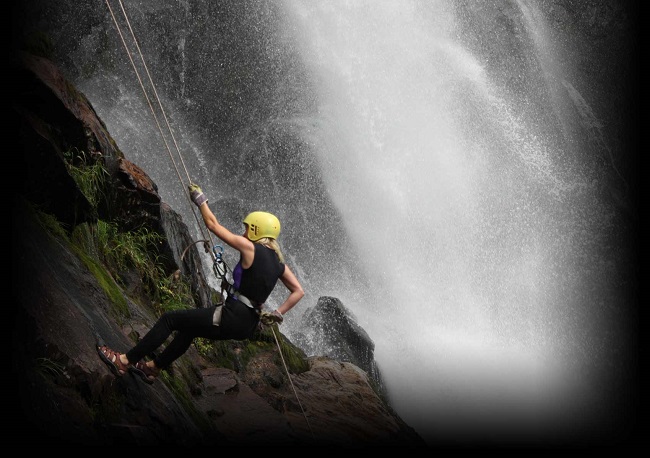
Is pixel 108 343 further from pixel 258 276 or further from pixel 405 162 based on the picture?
pixel 405 162

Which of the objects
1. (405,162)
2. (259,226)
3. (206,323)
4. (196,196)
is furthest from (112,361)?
(405,162)

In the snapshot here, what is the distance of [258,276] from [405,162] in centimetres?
1752

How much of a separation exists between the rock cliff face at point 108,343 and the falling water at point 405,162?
35.6 feet

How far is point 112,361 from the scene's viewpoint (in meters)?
5.10

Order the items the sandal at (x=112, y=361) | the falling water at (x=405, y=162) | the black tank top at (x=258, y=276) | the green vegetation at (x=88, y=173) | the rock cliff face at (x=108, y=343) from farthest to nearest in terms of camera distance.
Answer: the falling water at (x=405, y=162) → the green vegetation at (x=88, y=173) → the black tank top at (x=258, y=276) → the sandal at (x=112, y=361) → the rock cliff face at (x=108, y=343)

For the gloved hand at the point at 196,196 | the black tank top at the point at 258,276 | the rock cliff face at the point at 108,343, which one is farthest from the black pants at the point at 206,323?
the gloved hand at the point at 196,196

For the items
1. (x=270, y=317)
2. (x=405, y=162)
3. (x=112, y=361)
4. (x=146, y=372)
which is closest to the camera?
(x=112, y=361)

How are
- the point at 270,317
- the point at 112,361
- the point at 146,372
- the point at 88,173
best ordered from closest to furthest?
the point at 112,361 < the point at 146,372 < the point at 270,317 < the point at 88,173

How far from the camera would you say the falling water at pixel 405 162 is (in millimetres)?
20781

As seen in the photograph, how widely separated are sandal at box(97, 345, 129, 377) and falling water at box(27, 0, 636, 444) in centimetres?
1443

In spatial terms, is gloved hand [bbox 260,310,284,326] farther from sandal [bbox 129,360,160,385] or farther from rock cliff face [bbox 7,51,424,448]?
sandal [bbox 129,360,160,385]

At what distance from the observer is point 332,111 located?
883 inches

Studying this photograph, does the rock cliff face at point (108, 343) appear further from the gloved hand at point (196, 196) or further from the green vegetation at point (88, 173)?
the gloved hand at point (196, 196)

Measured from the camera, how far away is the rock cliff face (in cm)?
446
